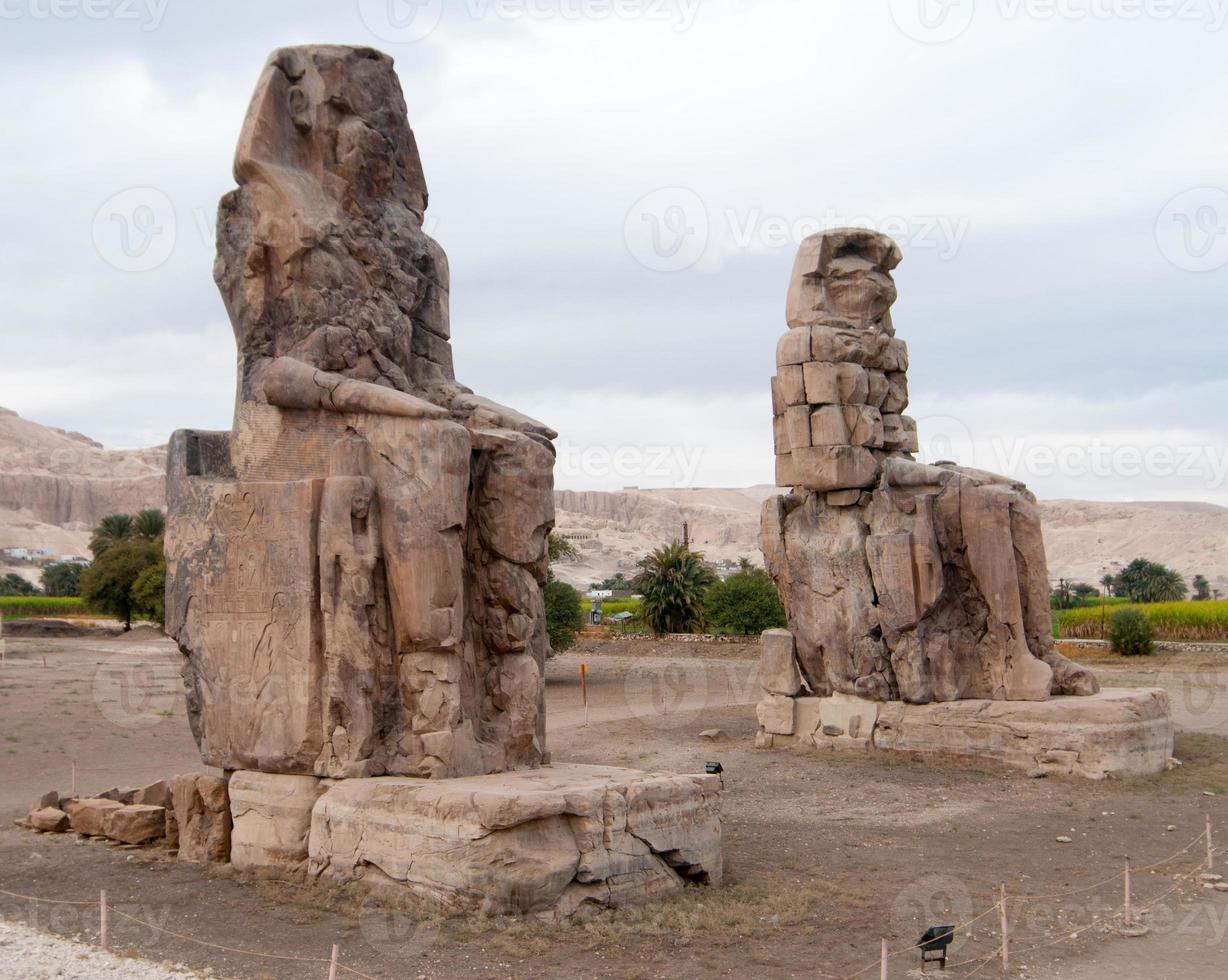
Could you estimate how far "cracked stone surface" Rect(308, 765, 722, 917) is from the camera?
639 centimetres

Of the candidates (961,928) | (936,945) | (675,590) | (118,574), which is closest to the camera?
(936,945)

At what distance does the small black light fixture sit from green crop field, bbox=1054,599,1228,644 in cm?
1987

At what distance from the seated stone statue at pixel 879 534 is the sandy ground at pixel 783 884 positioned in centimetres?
100

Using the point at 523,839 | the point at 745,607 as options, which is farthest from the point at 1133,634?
the point at 523,839

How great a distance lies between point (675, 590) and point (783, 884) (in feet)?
64.9

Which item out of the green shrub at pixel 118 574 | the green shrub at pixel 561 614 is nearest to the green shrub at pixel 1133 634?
the green shrub at pixel 561 614

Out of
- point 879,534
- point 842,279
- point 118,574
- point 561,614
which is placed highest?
point 842,279

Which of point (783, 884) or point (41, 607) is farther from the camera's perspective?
point (41, 607)

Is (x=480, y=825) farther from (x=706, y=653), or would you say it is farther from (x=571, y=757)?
(x=706, y=653)

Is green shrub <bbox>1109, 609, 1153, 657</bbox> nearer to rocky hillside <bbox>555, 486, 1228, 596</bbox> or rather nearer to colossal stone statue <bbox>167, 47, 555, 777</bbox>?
colossal stone statue <bbox>167, 47, 555, 777</bbox>

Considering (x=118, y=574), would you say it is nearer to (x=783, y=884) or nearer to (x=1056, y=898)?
(x=783, y=884)

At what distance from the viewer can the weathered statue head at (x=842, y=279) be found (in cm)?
1286

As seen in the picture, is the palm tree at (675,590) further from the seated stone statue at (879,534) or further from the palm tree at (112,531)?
the palm tree at (112,531)

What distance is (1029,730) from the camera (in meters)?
11.2
